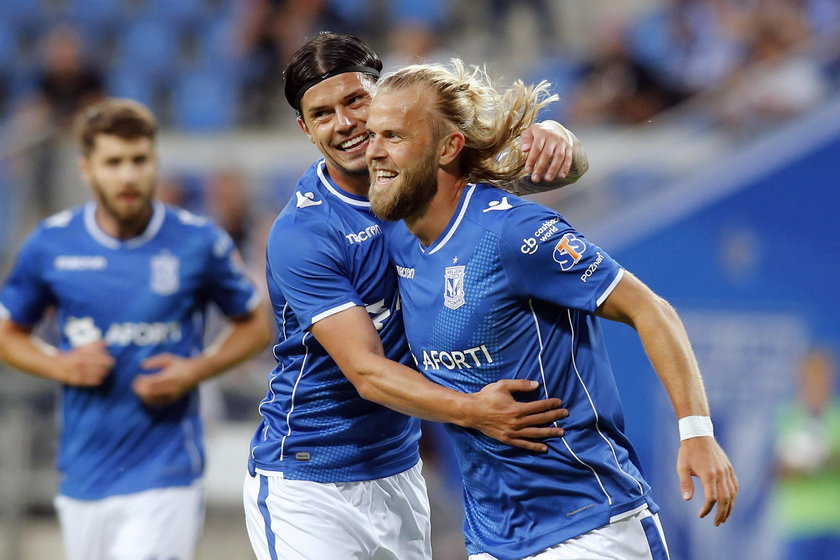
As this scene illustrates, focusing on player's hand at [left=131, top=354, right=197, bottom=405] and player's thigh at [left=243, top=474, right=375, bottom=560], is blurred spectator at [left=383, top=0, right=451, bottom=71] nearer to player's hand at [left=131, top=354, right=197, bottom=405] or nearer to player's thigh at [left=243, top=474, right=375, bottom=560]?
player's hand at [left=131, top=354, right=197, bottom=405]

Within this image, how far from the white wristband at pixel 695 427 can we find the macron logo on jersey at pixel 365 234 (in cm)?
119

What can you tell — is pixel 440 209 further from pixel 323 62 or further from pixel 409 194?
pixel 323 62

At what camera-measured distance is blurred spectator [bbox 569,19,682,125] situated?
1011 cm

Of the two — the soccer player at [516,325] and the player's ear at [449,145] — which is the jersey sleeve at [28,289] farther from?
the player's ear at [449,145]

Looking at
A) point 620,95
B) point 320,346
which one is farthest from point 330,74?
point 620,95

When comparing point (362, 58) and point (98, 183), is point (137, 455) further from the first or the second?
point (362, 58)

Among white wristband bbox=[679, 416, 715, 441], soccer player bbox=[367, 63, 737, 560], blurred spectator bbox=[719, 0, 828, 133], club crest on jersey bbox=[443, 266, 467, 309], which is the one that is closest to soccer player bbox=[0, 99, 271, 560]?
soccer player bbox=[367, 63, 737, 560]

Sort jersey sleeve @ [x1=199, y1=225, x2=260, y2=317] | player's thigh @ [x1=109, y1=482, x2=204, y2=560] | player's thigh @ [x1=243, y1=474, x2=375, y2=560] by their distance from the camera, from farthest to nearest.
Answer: jersey sleeve @ [x1=199, y1=225, x2=260, y2=317], player's thigh @ [x1=109, y1=482, x2=204, y2=560], player's thigh @ [x1=243, y1=474, x2=375, y2=560]

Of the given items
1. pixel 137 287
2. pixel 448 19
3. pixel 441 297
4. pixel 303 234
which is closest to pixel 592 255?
pixel 441 297

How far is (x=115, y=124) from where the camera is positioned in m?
5.39

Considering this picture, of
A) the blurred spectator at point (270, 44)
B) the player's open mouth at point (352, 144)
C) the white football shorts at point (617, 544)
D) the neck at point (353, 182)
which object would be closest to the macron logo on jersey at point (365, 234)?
the neck at point (353, 182)

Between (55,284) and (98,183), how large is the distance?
48 cm

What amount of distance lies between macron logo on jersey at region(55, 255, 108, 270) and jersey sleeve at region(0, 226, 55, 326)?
0.08m

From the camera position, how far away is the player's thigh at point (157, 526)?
203 inches
